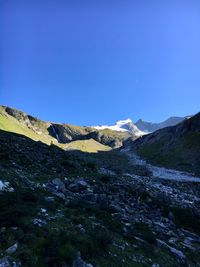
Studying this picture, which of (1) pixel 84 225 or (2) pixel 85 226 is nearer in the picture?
(2) pixel 85 226

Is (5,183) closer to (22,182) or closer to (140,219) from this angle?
(22,182)

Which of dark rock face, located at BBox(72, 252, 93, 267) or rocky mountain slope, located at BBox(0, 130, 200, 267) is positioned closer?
dark rock face, located at BBox(72, 252, 93, 267)

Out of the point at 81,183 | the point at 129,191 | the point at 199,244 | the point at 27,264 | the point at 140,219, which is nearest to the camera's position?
the point at 27,264

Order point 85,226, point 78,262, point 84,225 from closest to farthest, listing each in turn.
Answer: point 78,262, point 85,226, point 84,225

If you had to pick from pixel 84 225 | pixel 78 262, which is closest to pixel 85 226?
pixel 84 225

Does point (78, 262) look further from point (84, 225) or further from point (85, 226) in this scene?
point (84, 225)

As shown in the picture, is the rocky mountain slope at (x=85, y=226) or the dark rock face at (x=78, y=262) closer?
the dark rock face at (x=78, y=262)

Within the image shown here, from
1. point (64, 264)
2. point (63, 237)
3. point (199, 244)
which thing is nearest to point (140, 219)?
point (199, 244)

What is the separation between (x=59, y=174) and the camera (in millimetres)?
28031

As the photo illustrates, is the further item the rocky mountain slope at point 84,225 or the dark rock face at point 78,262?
the rocky mountain slope at point 84,225

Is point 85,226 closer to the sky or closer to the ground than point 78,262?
closer to the sky

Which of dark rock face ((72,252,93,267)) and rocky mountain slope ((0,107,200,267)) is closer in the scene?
dark rock face ((72,252,93,267))

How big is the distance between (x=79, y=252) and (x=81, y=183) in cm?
1295

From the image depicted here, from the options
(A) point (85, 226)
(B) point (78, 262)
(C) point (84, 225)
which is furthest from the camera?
(C) point (84, 225)
